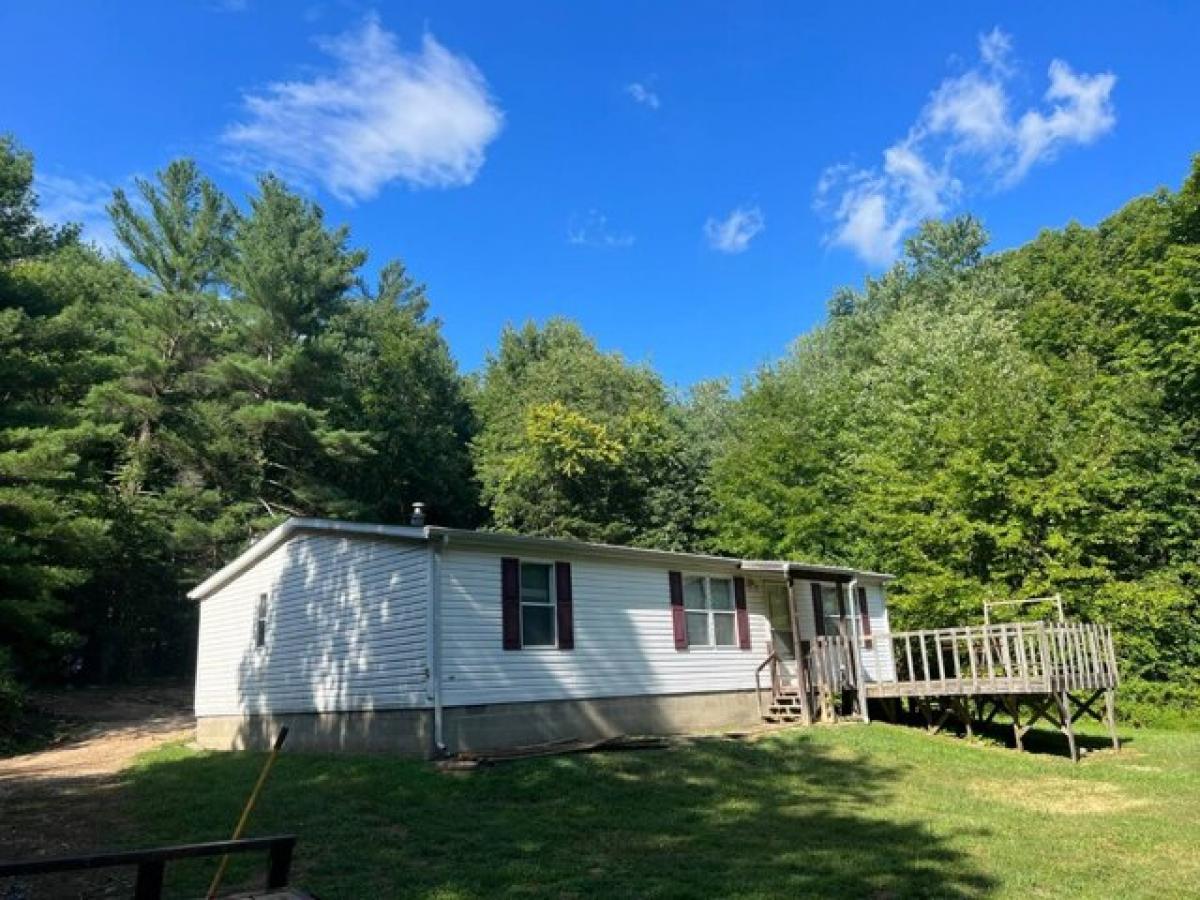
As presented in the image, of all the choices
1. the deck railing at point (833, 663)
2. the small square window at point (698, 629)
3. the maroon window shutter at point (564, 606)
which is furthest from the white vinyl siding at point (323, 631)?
the deck railing at point (833, 663)

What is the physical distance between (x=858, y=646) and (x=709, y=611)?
3438 mm

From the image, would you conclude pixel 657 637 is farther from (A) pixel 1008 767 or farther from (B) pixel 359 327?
→ (B) pixel 359 327

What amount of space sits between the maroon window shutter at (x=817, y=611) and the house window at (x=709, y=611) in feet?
8.47

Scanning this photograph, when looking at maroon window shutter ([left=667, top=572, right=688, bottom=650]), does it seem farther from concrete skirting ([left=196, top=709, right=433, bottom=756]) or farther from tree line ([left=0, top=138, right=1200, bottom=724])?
tree line ([left=0, top=138, right=1200, bottom=724])

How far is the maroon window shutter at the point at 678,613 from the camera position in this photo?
15414 millimetres

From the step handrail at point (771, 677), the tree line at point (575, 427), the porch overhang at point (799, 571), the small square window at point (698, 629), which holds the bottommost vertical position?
the step handrail at point (771, 677)

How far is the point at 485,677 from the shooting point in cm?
1220

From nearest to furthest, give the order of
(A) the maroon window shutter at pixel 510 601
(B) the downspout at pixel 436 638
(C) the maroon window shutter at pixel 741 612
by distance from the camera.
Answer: (B) the downspout at pixel 436 638, (A) the maroon window shutter at pixel 510 601, (C) the maroon window shutter at pixel 741 612

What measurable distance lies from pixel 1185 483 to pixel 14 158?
32441mm

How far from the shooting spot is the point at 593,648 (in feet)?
45.5

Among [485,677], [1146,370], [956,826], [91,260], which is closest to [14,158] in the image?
[91,260]

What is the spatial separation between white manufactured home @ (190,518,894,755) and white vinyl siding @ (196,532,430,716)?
0.11 ft

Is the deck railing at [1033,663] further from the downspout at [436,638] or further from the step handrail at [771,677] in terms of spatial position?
the downspout at [436,638]

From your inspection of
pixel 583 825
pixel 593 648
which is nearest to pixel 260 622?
pixel 593 648
